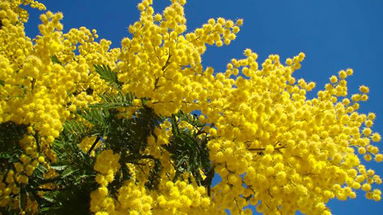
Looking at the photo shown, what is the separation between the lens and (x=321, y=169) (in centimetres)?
431

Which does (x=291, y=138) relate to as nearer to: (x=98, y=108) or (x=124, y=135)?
(x=124, y=135)

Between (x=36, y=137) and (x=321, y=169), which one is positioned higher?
(x=321, y=169)

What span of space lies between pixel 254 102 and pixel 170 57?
1.19 meters

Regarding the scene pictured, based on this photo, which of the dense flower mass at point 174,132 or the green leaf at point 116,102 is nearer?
the dense flower mass at point 174,132

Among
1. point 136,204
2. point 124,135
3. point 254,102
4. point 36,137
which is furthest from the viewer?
point 124,135

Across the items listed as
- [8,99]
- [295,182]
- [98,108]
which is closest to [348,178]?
[295,182]

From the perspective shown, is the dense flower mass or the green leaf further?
the green leaf

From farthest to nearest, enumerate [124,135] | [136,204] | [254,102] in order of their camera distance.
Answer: [124,135] < [254,102] < [136,204]

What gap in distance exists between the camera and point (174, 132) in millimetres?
5219

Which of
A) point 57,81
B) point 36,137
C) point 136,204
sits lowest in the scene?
point 136,204

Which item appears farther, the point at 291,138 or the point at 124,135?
the point at 124,135

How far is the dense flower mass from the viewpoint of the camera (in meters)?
4.27

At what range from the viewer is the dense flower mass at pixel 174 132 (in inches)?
168

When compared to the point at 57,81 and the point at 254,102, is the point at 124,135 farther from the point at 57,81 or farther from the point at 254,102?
the point at 254,102
